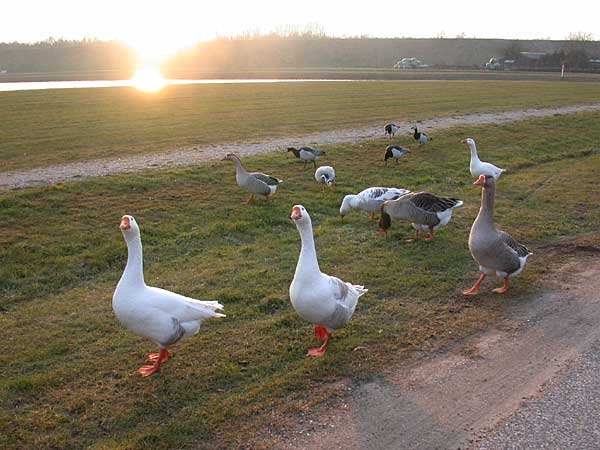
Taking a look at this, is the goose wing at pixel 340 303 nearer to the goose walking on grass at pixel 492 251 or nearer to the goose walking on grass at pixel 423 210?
the goose walking on grass at pixel 492 251

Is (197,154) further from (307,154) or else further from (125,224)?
(125,224)

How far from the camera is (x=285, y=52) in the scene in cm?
10644


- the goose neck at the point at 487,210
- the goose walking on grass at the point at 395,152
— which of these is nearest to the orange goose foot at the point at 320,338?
the goose neck at the point at 487,210

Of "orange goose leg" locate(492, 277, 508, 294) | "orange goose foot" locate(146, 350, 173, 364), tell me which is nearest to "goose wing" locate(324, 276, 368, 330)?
"orange goose foot" locate(146, 350, 173, 364)

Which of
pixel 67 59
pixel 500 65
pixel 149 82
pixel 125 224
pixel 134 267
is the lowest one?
pixel 134 267

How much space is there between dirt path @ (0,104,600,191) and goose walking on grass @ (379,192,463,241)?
8266 mm

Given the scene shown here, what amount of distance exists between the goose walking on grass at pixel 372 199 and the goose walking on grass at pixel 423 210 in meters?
0.87

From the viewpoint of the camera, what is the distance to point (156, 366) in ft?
21.1

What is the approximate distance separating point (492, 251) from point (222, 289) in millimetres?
4171

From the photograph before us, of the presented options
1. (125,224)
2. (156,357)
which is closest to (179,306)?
(156,357)

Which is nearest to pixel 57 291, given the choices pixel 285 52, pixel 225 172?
pixel 225 172

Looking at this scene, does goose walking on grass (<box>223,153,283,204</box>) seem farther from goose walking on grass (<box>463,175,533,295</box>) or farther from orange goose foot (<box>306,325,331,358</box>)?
orange goose foot (<box>306,325,331,358</box>)

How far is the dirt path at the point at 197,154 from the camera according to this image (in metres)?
15.5

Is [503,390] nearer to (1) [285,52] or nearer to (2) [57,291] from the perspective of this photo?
(2) [57,291]
